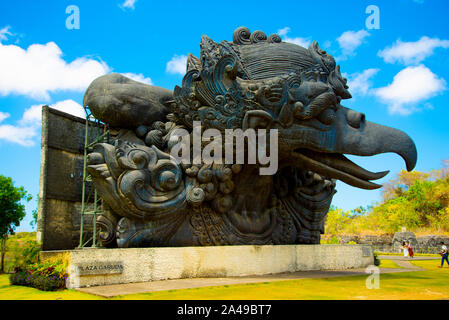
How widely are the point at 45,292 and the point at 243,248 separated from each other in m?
3.16

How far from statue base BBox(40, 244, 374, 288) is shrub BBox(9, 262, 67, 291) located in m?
0.13

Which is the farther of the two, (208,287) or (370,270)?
(370,270)

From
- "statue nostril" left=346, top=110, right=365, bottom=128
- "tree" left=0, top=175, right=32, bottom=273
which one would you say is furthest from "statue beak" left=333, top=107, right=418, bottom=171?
"tree" left=0, top=175, right=32, bottom=273

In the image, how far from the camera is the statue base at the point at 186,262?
5453 millimetres

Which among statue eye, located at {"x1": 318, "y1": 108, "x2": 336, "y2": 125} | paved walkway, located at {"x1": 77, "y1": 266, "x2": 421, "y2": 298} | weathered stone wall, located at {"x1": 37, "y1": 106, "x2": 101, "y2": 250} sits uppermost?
statue eye, located at {"x1": 318, "y1": 108, "x2": 336, "y2": 125}

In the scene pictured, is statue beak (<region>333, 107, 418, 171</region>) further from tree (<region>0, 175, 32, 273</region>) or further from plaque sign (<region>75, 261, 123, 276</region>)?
tree (<region>0, 175, 32, 273</region>)

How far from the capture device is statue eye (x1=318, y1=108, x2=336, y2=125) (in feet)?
22.8

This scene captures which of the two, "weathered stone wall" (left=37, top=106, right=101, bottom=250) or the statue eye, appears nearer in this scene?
the statue eye

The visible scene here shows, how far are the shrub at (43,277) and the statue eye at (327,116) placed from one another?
4.65m

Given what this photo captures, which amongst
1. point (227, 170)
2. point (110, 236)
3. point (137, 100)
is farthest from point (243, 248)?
point (137, 100)

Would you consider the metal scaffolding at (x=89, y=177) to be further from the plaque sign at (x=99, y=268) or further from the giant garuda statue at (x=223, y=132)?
the plaque sign at (x=99, y=268)

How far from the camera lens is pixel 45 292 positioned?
519cm

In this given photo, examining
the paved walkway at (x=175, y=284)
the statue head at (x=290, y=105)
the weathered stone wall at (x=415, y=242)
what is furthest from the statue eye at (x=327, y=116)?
the weathered stone wall at (x=415, y=242)

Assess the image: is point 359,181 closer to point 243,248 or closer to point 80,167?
point 243,248
